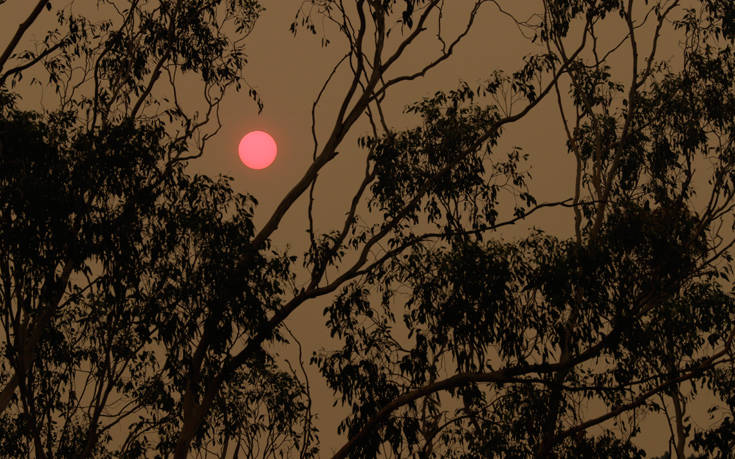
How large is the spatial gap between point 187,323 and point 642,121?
348 inches

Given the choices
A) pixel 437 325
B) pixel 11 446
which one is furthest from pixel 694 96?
pixel 11 446

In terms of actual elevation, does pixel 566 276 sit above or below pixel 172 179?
below

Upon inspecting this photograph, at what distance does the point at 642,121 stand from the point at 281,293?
7.76 meters

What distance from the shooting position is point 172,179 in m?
12.1

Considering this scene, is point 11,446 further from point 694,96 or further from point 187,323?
point 694,96

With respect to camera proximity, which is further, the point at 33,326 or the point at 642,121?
the point at 642,121

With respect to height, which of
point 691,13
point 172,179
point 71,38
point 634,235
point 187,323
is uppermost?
point 691,13

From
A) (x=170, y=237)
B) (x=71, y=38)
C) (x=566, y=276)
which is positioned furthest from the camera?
Answer: (x=71, y=38)

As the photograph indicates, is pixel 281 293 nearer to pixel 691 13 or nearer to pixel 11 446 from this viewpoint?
pixel 11 446

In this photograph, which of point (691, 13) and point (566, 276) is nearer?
point (566, 276)

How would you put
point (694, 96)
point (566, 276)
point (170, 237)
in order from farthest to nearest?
point (694, 96) < point (170, 237) < point (566, 276)

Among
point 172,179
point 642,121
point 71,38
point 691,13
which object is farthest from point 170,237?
point 691,13

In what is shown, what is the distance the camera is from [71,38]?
1442cm

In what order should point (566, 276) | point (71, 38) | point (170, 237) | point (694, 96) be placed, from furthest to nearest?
point (694, 96), point (71, 38), point (170, 237), point (566, 276)
